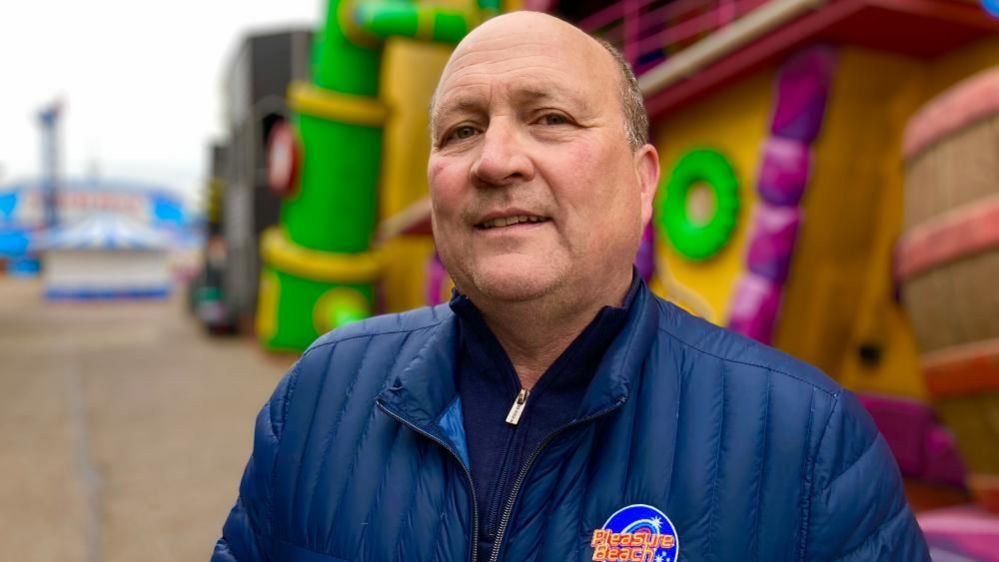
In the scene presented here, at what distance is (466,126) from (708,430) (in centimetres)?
67

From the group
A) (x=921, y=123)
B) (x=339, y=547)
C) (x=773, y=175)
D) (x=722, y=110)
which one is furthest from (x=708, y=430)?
(x=722, y=110)

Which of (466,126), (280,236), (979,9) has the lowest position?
(280,236)

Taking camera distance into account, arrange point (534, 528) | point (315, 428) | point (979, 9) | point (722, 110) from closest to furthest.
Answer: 1. point (534, 528)
2. point (315, 428)
3. point (979, 9)
4. point (722, 110)

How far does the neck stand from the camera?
131 cm

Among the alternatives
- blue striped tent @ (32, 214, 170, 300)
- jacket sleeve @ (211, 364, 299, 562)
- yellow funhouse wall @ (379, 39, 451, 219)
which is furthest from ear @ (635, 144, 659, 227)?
blue striped tent @ (32, 214, 170, 300)

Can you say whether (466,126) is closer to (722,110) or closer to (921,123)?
(921,123)

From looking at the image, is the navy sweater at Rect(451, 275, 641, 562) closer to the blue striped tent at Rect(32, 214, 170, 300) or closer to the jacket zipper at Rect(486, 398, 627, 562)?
the jacket zipper at Rect(486, 398, 627, 562)

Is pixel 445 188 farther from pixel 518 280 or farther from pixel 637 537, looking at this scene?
pixel 637 537

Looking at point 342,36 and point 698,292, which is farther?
point 342,36

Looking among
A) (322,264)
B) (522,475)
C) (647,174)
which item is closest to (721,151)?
(647,174)

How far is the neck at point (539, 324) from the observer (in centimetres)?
131

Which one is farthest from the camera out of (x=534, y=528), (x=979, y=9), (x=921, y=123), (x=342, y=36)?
(x=342, y=36)

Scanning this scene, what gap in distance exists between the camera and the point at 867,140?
4387 mm

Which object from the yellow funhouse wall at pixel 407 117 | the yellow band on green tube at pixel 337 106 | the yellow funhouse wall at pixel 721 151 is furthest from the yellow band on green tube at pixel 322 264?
the yellow funhouse wall at pixel 721 151
